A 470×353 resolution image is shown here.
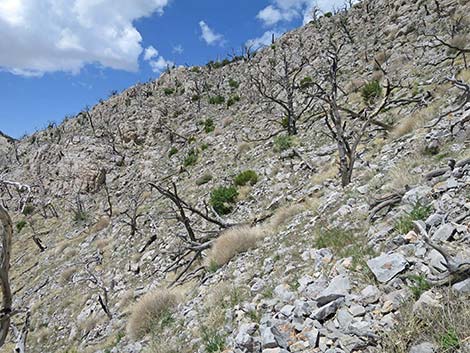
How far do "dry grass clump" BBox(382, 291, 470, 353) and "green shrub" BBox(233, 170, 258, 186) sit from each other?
13631 millimetres

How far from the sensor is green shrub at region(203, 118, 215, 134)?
2994cm

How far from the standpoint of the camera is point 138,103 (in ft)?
128

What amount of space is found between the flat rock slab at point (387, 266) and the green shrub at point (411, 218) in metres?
0.68

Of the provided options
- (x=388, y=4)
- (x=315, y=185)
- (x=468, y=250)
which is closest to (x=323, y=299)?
(x=468, y=250)

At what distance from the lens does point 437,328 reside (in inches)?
113

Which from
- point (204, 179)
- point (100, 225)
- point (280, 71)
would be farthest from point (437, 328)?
point (280, 71)

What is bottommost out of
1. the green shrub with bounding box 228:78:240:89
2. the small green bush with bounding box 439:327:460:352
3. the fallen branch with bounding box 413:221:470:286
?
the small green bush with bounding box 439:327:460:352

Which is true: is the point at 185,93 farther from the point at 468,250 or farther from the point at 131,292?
the point at 468,250

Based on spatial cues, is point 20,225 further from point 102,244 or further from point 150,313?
point 150,313

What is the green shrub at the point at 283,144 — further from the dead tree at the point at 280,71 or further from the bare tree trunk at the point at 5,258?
the bare tree trunk at the point at 5,258

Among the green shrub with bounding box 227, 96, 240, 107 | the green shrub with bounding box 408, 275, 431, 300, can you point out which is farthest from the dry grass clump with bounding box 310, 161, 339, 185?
the green shrub with bounding box 227, 96, 240, 107

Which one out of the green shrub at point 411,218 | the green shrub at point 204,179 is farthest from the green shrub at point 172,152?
the green shrub at point 411,218

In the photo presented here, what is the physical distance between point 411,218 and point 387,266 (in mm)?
1109

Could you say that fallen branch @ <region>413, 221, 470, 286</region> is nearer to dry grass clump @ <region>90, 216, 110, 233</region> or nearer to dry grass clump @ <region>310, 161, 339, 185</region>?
dry grass clump @ <region>310, 161, 339, 185</region>
